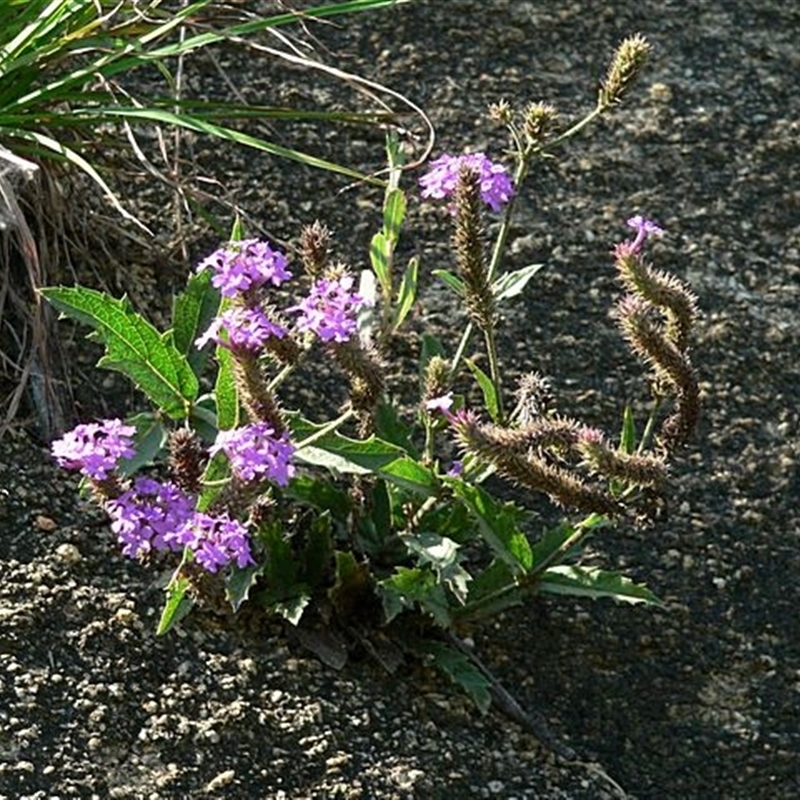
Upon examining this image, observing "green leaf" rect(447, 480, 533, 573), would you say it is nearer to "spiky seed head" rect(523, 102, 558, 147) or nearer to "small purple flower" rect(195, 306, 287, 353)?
"small purple flower" rect(195, 306, 287, 353)

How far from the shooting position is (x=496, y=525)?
9.05 feet

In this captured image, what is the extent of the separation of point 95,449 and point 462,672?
26.3 inches

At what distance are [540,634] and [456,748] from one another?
0.36 m

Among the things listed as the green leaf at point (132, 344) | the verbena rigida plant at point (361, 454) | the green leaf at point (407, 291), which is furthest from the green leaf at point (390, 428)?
the green leaf at point (132, 344)

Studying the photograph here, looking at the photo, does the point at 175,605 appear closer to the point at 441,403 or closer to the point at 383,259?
the point at 441,403

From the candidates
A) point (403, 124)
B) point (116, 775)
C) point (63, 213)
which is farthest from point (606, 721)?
point (403, 124)

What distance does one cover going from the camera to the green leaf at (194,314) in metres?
2.93

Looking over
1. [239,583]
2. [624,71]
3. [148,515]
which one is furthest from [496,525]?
[624,71]

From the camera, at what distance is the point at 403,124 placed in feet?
13.3

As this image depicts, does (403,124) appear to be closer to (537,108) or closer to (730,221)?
(730,221)

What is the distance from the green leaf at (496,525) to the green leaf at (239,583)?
0.32m

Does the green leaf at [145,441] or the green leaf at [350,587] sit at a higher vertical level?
the green leaf at [145,441]

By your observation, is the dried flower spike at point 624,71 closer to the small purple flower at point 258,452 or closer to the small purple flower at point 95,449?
the small purple flower at point 258,452

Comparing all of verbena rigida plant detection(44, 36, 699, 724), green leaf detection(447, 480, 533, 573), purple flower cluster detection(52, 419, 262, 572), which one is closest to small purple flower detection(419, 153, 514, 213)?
verbena rigida plant detection(44, 36, 699, 724)
